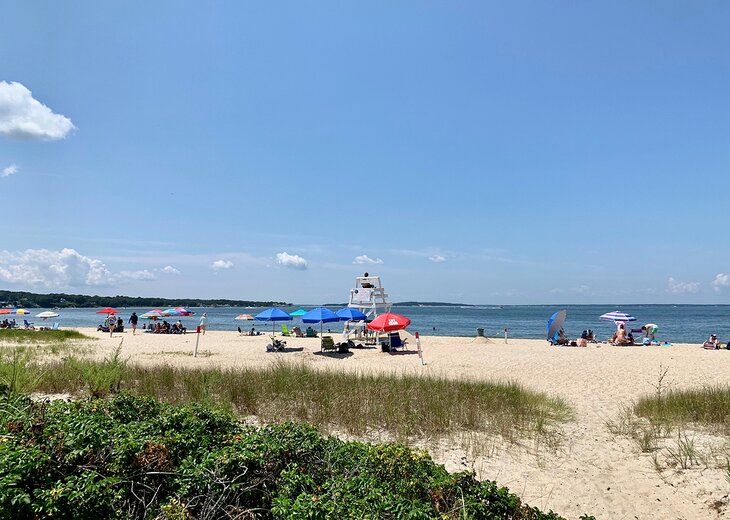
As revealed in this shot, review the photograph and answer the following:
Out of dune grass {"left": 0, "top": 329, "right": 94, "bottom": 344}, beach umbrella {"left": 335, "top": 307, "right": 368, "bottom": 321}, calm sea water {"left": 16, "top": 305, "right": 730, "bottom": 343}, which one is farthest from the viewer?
calm sea water {"left": 16, "top": 305, "right": 730, "bottom": 343}

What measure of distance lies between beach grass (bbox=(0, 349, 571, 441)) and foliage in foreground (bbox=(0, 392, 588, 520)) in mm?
2708

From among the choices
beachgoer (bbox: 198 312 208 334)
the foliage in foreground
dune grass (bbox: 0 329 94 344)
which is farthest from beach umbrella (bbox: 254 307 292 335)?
the foliage in foreground

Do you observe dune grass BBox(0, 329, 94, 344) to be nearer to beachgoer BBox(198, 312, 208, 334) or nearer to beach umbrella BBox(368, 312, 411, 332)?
beachgoer BBox(198, 312, 208, 334)

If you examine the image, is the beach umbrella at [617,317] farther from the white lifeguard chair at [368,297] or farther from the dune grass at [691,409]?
Result: the dune grass at [691,409]

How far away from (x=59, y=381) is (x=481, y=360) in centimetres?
1454

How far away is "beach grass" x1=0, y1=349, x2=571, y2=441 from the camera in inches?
267

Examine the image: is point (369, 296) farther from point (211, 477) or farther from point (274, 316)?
point (211, 477)

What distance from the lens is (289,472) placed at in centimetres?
327

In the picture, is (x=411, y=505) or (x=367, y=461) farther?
(x=367, y=461)

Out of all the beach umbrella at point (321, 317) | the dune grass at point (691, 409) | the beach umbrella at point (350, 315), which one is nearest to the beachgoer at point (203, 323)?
the beach umbrella at point (321, 317)

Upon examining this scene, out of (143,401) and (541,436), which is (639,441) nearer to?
(541,436)

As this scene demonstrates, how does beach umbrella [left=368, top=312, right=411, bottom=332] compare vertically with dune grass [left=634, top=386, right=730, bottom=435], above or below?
above

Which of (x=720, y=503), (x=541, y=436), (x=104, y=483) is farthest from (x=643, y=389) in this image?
(x=104, y=483)

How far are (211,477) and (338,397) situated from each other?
4577mm
